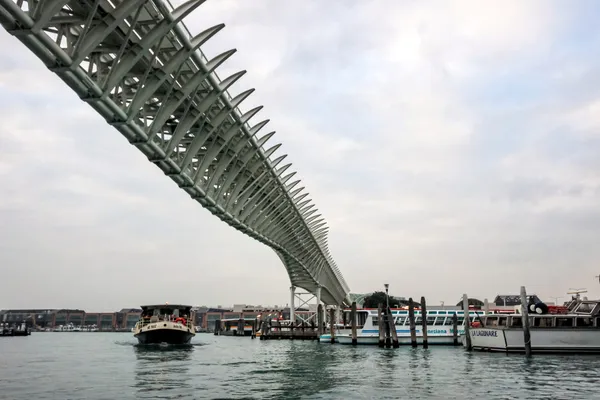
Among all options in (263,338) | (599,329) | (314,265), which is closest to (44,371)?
(599,329)

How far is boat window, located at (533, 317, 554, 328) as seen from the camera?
121 ft

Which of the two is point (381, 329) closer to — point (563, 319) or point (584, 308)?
point (563, 319)

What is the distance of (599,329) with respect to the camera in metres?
34.8

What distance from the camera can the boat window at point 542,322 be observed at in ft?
121

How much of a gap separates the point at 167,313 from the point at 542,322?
41.7 m

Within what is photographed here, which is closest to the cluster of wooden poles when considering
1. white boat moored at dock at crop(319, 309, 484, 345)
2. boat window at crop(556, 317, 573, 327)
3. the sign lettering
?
white boat moored at dock at crop(319, 309, 484, 345)

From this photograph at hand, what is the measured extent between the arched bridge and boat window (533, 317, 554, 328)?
65.6 feet

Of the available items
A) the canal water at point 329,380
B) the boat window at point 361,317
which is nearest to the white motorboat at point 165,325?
the boat window at point 361,317

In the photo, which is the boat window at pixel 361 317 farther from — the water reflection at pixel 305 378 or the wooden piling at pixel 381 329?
the water reflection at pixel 305 378

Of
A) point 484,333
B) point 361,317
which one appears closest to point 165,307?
point 361,317

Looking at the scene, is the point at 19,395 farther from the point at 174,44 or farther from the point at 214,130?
the point at 174,44

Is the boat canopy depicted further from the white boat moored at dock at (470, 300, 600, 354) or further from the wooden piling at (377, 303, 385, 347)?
the white boat moored at dock at (470, 300, 600, 354)

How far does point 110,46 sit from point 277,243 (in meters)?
30.0

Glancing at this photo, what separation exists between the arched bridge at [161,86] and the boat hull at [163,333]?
26.2m
